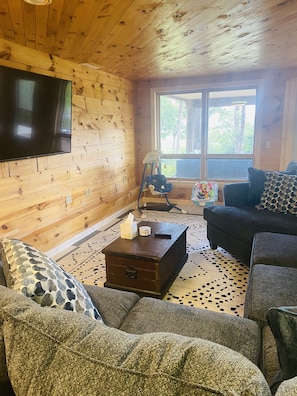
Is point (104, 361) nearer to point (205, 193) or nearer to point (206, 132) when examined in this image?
point (205, 193)

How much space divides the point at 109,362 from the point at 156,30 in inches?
103

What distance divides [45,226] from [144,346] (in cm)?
282

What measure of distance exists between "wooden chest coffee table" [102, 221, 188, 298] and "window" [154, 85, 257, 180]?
2.89 m

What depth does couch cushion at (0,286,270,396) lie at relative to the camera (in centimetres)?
59

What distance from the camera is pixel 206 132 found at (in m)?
5.16

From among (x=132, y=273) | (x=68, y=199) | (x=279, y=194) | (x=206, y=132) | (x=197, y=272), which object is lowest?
(x=197, y=272)

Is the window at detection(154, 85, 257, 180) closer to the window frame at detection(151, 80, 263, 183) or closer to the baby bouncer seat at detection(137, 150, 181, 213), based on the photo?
the window frame at detection(151, 80, 263, 183)

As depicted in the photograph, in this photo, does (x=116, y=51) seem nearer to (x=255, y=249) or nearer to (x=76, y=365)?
(x=255, y=249)

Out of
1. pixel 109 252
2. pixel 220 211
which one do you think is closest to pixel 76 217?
pixel 109 252

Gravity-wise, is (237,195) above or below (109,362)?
below

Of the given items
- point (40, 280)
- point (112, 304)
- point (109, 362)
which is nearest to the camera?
point (109, 362)

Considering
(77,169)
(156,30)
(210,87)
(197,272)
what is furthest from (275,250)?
(210,87)

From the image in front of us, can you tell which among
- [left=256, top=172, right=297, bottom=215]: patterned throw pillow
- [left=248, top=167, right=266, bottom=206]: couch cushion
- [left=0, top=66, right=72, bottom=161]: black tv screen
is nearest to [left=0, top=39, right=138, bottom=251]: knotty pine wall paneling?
[left=0, top=66, right=72, bottom=161]: black tv screen

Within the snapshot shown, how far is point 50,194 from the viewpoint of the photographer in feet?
10.9
